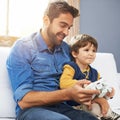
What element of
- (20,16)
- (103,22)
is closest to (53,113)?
(20,16)

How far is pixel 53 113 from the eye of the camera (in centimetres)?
128

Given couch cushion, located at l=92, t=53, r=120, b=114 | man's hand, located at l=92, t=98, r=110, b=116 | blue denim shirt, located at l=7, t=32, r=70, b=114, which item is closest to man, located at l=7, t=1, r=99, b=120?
blue denim shirt, located at l=7, t=32, r=70, b=114

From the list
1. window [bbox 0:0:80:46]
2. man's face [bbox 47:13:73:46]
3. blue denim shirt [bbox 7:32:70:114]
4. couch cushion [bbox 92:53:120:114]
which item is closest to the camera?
blue denim shirt [bbox 7:32:70:114]

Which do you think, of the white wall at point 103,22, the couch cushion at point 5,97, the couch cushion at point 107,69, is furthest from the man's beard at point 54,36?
the white wall at point 103,22

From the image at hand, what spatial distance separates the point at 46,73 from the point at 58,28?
29cm

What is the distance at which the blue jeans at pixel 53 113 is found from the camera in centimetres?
125

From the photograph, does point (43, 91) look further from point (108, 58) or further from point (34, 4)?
point (34, 4)

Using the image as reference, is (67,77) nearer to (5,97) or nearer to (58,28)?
(58,28)

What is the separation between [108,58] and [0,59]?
857 mm

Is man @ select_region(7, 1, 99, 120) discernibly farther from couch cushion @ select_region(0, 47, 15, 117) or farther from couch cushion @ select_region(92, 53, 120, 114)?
couch cushion @ select_region(92, 53, 120, 114)

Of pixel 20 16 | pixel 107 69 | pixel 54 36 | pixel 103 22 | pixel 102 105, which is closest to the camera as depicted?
pixel 102 105

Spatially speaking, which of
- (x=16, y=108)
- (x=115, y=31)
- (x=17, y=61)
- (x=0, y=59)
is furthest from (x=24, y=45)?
(x=115, y=31)

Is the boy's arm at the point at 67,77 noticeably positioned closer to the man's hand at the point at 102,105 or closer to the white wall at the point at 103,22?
the man's hand at the point at 102,105

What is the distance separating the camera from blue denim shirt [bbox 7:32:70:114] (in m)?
1.43
